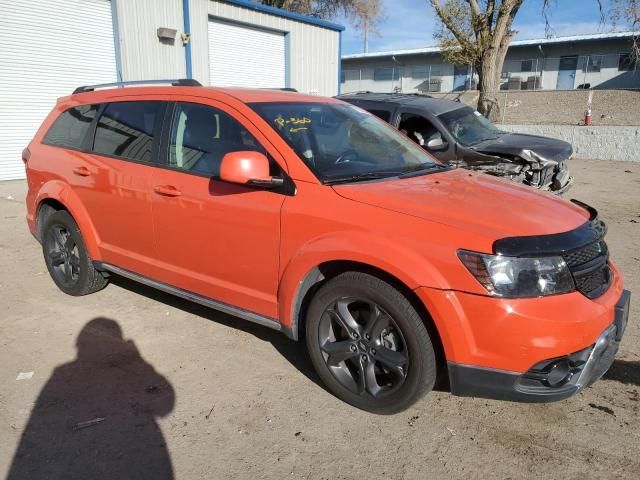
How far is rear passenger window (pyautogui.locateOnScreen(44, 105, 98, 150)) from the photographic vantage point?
14.7 ft

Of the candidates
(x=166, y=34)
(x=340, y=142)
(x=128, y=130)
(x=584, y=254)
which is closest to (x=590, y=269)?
(x=584, y=254)

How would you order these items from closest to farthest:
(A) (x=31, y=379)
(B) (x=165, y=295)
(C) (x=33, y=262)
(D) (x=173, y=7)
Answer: (A) (x=31, y=379) < (B) (x=165, y=295) < (C) (x=33, y=262) < (D) (x=173, y=7)

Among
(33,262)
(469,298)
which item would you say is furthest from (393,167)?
(33,262)

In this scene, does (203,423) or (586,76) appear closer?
(203,423)

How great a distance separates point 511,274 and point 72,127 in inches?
153

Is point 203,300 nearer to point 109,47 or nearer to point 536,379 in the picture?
point 536,379

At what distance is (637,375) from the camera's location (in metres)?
3.40

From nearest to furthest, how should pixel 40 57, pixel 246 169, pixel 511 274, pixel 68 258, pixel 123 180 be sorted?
1. pixel 511 274
2. pixel 246 169
3. pixel 123 180
4. pixel 68 258
5. pixel 40 57

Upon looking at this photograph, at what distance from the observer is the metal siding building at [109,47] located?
36.9ft

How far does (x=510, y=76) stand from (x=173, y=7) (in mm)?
26811

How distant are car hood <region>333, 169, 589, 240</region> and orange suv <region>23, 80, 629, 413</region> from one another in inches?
0.5

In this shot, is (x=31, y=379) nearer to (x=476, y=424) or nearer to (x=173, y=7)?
(x=476, y=424)

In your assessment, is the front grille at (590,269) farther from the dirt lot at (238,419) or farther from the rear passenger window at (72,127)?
the rear passenger window at (72,127)

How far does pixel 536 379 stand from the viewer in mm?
2572
